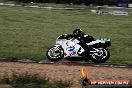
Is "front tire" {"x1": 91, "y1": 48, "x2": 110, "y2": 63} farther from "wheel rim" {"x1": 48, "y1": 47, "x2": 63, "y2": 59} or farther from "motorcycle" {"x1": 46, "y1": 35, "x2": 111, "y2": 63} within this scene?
"wheel rim" {"x1": 48, "y1": 47, "x2": 63, "y2": 59}

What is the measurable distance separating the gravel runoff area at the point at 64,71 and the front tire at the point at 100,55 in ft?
3.92

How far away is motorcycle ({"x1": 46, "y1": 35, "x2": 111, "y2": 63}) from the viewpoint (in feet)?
60.6

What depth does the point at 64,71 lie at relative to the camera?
15.9 meters

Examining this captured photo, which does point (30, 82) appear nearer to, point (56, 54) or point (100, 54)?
point (56, 54)

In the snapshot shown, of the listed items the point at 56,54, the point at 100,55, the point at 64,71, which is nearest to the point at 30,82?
the point at 64,71

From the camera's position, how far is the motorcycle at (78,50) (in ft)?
60.6

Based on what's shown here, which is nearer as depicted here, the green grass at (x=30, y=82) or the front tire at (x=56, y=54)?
the green grass at (x=30, y=82)

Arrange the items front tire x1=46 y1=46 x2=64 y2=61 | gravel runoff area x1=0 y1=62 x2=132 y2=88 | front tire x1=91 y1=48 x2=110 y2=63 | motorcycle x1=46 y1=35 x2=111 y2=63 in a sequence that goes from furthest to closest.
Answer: front tire x1=46 y1=46 x2=64 y2=61, motorcycle x1=46 y1=35 x2=111 y2=63, front tire x1=91 y1=48 x2=110 y2=63, gravel runoff area x1=0 y1=62 x2=132 y2=88

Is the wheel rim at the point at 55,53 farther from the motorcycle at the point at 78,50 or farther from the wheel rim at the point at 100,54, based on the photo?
the wheel rim at the point at 100,54

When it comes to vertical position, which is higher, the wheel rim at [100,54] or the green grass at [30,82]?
the green grass at [30,82]

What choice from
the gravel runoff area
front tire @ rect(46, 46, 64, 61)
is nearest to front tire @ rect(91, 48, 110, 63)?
the gravel runoff area

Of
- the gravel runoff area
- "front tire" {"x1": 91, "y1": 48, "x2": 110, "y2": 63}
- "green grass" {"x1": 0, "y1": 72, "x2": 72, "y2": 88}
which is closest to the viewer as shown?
"green grass" {"x1": 0, "y1": 72, "x2": 72, "y2": 88}

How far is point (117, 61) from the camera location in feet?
65.4

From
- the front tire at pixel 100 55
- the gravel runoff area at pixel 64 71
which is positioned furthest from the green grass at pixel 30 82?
the front tire at pixel 100 55
